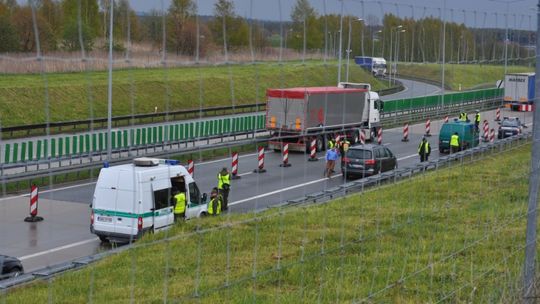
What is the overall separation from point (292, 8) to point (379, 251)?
3813 millimetres

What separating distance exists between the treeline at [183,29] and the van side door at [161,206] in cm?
111

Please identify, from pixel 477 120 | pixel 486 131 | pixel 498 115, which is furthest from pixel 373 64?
pixel 498 115

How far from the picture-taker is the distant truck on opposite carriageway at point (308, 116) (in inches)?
314

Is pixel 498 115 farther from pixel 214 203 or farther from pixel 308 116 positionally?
pixel 308 116

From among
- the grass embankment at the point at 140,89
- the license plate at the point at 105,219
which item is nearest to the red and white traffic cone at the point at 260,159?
the grass embankment at the point at 140,89

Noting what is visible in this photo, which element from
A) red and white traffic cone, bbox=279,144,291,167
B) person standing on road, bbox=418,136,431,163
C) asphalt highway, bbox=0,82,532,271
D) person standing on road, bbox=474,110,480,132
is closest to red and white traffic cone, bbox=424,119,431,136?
person standing on road, bbox=418,136,431,163

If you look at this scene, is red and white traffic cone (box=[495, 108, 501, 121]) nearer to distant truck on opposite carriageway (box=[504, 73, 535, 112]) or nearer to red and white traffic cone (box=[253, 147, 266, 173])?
distant truck on opposite carriageway (box=[504, 73, 535, 112])

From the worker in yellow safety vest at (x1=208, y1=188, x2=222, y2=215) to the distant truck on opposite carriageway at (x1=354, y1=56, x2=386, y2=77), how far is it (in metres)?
2.38

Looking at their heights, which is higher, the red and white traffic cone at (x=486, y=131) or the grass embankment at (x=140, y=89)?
the grass embankment at (x=140, y=89)

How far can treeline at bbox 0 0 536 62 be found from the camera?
487cm

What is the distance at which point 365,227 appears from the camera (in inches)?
412

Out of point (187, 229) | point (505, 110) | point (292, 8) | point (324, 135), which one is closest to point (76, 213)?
point (187, 229)

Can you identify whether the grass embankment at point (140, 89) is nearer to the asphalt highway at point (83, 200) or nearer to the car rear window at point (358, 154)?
the asphalt highway at point (83, 200)

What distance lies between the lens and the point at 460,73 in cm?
1424
